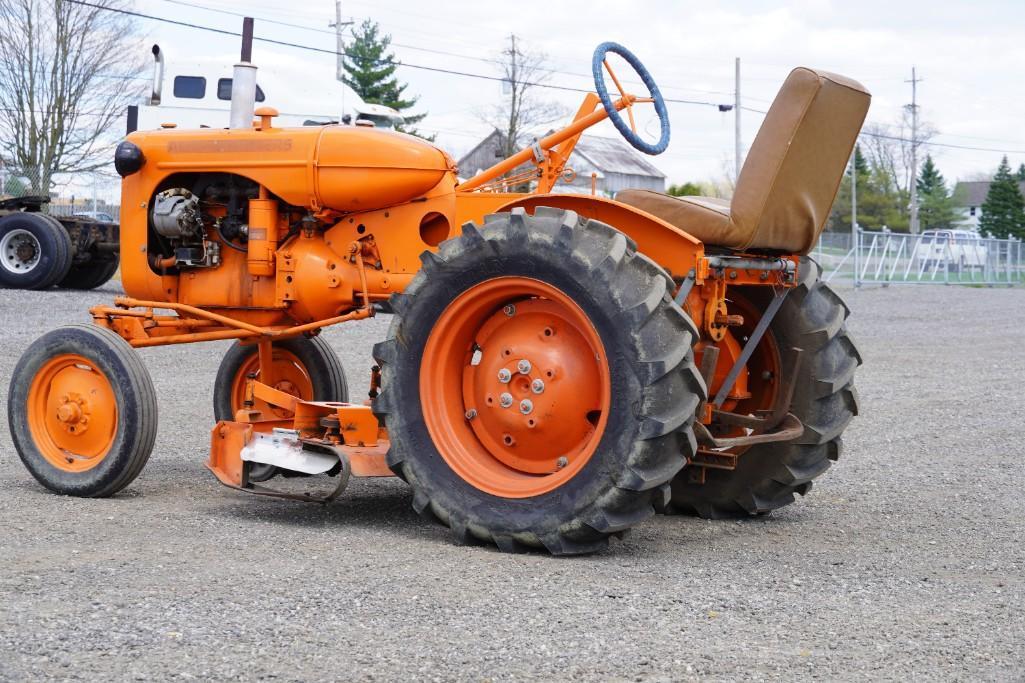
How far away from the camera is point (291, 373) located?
26.5 ft

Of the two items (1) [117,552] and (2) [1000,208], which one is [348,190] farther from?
(2) [1000,208]

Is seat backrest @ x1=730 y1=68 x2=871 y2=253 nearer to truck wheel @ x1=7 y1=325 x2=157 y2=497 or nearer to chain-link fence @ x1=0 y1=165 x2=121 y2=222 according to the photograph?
truck wheel @ x1=7 y1=325 x2=157 y2=497

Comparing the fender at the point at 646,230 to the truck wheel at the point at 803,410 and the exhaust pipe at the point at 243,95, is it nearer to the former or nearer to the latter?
the truck wheel at the point at 803,410

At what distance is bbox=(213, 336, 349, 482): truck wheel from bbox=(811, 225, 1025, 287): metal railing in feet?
99.5

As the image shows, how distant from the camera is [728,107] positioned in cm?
5184

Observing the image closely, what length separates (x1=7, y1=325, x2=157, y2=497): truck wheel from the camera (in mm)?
6582

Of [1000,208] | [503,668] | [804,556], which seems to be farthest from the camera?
[1000,208]

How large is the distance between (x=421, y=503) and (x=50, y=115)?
30.1 m

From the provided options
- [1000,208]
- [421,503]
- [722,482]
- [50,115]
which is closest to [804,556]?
[722,482]

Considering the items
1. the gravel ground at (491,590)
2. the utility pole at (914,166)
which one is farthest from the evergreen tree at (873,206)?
the gravel ground at (491,590)

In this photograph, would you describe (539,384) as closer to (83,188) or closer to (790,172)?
(790,172)

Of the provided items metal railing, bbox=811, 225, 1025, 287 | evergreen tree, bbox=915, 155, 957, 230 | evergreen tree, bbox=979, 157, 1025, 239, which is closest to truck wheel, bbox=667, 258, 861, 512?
metal railing, bbox=811, 225, 1025, 287

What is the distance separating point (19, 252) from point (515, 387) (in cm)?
1599

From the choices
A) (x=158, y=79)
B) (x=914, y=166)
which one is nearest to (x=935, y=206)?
(x=914, y=166)
